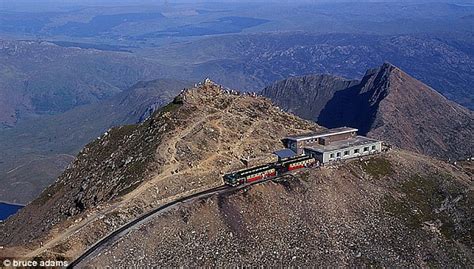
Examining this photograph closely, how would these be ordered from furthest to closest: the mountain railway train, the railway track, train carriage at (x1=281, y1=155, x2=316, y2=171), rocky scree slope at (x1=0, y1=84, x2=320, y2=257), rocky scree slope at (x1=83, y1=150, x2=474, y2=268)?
train carriage at (x1=281, y1=155, x2=316, y2=171)
the mountain railway train
rocky scree slope at (x1=0, y1=84, x2=320, y2=257)
rocky scree slope at (x1=83, y1=150, x2=474, y2=268)
the railway track

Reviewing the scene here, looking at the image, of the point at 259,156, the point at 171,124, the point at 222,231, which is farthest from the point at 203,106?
the point at 222,231

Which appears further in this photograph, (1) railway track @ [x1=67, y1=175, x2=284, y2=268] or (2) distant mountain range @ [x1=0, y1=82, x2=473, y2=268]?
(2) distant mountain range @ [x1=0, y1=82, x2=473, y2=268]

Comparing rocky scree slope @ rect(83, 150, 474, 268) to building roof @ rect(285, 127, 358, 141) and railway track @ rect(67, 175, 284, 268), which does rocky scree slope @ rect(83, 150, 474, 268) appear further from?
building roof @ rect(285, 127, 358, 141)

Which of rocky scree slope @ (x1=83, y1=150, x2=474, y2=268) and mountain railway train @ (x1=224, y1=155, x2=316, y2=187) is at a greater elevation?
mountain railway train @ (x1=224, y1=155, x2=316, y2=187)

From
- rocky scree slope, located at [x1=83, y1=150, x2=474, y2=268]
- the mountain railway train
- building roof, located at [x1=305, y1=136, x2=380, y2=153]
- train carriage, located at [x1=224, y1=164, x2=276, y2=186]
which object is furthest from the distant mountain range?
building roof, located at [x1=305, y1=136, x2=380, y2=153]

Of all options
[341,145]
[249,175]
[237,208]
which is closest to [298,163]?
[249,175]
